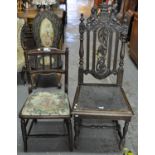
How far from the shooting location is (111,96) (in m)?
2.05

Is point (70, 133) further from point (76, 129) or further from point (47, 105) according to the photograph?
point (47, 105)

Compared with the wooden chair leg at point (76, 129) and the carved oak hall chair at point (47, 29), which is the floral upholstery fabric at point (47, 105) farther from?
the carved oak hall chair at point (47, 29)

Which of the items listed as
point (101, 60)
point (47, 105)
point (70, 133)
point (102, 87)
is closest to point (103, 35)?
point (101, 60)

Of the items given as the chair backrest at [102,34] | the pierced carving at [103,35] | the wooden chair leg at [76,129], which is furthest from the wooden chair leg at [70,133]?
the pierced carving at [103,35]

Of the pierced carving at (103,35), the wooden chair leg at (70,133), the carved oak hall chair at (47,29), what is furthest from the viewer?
the carved oak hall chair at (47,29)

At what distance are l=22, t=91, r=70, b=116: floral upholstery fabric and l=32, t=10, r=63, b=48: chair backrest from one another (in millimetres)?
1209

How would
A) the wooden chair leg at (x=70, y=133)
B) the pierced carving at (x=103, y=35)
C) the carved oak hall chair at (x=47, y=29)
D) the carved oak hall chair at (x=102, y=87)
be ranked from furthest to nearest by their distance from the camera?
the carved oak hall chair at (x=47, y=29), the pierced carving at (x=103, y=35), the wooden chair leg at (x=70, y=133), the carved oak hall chair at (x=102, y=87)

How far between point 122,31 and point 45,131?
1183mm

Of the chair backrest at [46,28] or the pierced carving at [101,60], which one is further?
A: the chair backrest at [46,28]

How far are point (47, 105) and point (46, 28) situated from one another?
1410mm

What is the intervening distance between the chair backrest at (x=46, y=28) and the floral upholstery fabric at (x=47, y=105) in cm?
121

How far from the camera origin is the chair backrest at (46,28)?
3061mm

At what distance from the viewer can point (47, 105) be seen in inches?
78.5
